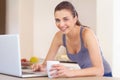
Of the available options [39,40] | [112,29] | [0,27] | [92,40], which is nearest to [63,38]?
[92,40]

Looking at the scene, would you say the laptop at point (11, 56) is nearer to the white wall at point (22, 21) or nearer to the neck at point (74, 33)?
the neck at point (74, 33)

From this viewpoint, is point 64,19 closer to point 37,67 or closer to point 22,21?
point 37,67

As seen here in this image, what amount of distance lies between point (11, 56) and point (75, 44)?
578 mm

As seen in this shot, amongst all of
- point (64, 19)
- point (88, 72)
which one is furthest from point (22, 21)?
point (88, 72)

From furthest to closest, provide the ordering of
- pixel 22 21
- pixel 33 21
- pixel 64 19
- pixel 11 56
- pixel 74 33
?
pixel 33 21 → pixel 22 21 → pixel 74 33 → pixel 64 19 → pixel 11 56

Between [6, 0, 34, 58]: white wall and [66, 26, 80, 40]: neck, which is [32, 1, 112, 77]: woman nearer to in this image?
[66, 26, 80, 40]: neck

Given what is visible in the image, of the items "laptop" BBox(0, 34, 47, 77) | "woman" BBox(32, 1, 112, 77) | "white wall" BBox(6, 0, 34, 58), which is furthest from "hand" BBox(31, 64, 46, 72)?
"white wall" BBox(6, 0, 34, 58)

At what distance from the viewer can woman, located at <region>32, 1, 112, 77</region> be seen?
1.39 meters

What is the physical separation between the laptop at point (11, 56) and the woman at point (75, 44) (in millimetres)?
170

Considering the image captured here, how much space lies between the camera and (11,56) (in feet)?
4.20

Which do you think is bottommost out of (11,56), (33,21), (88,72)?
(88,72)

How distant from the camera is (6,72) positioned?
1.38 metres

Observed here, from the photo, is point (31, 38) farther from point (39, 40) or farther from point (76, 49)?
point (76, 49)

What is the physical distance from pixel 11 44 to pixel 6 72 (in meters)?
0.19
